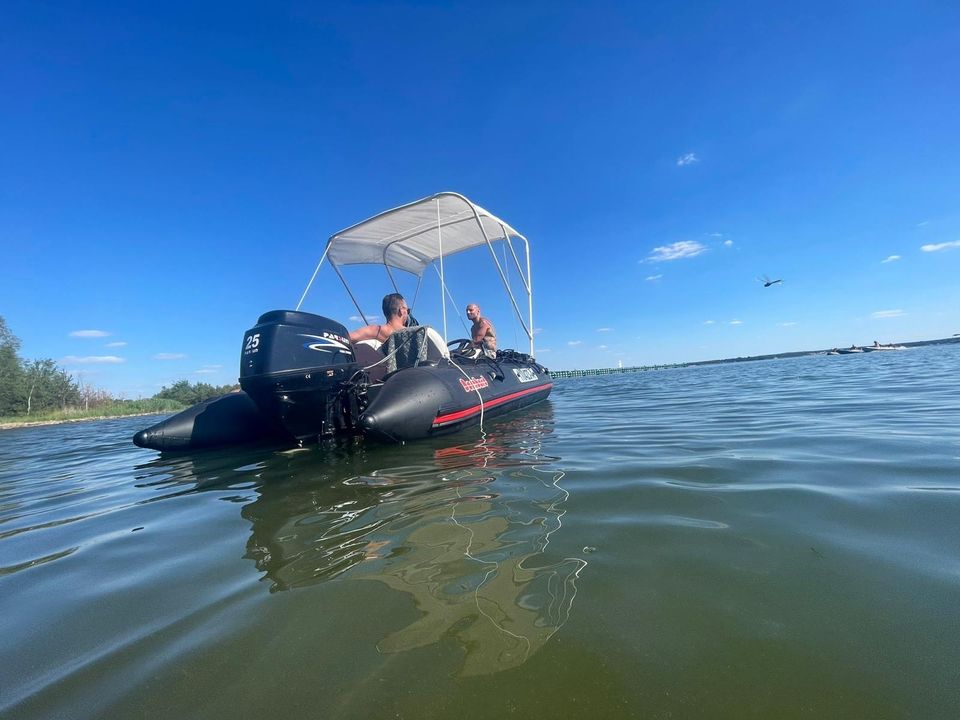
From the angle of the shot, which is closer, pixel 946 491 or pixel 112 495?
pixel 946 491

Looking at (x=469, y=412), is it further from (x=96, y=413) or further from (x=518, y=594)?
(x=96, y=413)

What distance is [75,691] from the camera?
1.15 metres

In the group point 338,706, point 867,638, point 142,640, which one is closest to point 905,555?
point 867,638

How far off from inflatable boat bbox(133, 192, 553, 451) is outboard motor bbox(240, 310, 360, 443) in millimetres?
11

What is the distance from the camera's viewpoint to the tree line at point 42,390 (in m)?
29.4

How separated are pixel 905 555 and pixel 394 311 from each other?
5.80m

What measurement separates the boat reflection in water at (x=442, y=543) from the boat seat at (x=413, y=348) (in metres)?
2.48

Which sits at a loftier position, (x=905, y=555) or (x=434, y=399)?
(x=434, y=399)

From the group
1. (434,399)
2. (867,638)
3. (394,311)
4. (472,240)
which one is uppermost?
(472,240)

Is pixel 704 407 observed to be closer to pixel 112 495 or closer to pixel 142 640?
pixel 142 640

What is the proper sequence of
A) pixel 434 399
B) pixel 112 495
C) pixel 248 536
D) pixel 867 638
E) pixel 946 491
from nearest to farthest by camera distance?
pixel 867 638 < pixel 946 491 < pixel 248 536 < pixel 112 495 < pixel 434 399

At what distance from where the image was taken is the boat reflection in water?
129 centimetres

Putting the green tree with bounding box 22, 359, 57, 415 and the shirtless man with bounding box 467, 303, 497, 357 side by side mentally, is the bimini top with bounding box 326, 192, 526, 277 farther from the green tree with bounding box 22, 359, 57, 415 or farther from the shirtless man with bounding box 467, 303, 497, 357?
the green tree with bounding box 22, 359, 57, 415

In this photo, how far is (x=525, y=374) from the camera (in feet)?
27.4
